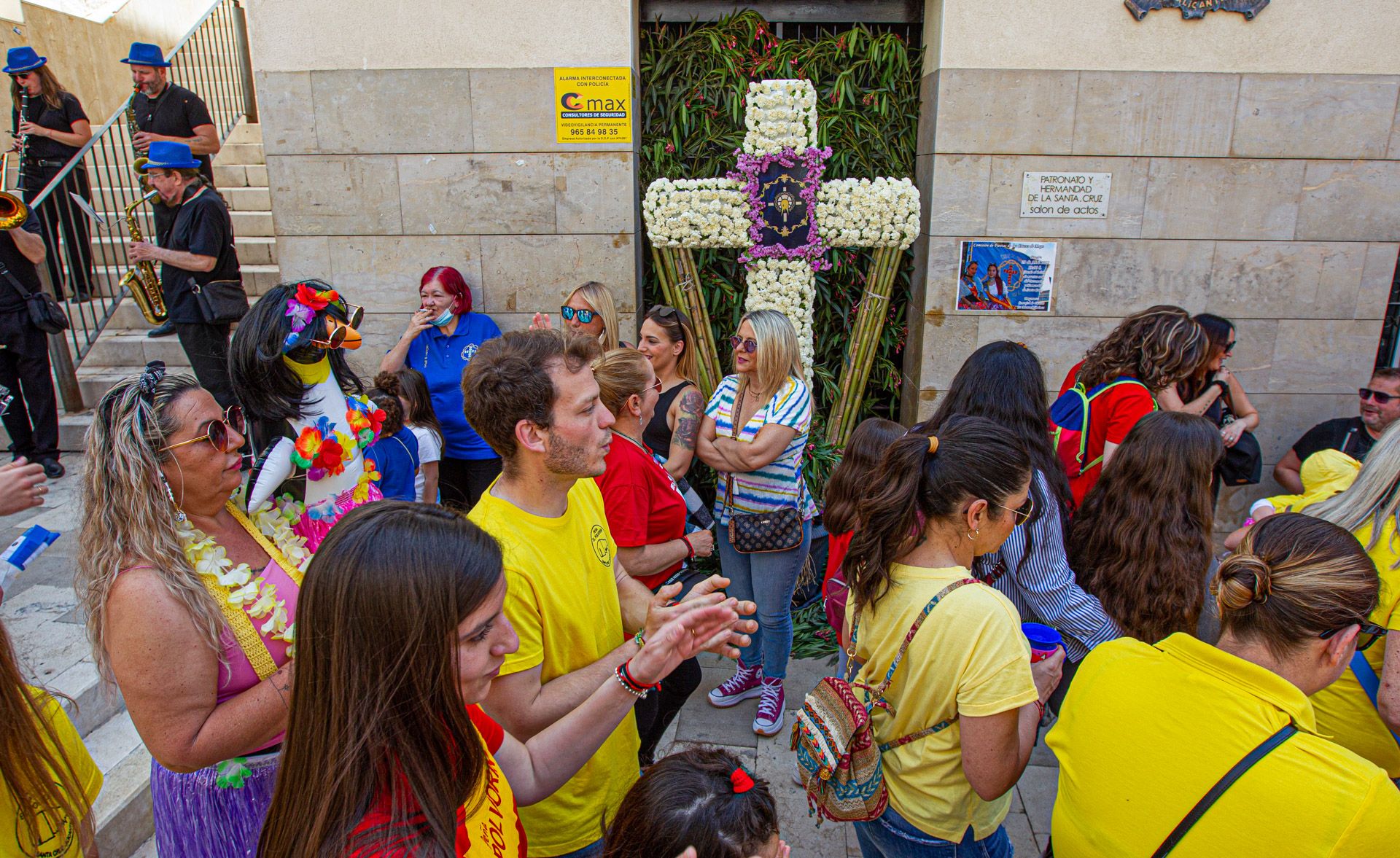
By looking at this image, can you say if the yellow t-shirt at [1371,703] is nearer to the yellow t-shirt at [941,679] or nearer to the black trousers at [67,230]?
the yellow t-shirt at [941,679]

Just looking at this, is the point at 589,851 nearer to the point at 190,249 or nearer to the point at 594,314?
the point at 594,314

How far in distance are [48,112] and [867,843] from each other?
817cm

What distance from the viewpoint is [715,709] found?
3.88 metres

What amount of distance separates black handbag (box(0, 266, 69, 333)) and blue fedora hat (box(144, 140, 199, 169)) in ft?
3.67

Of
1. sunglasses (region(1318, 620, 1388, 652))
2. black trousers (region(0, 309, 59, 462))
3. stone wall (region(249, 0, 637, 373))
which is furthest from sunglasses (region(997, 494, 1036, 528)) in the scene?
black trousers (region(0, 309, 59, 462))

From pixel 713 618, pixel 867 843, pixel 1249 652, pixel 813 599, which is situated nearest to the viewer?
pixel 1249 652

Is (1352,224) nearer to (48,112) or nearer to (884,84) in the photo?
(884,84)

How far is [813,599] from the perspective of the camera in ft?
15.7

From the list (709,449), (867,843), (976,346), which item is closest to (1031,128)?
(976,346)

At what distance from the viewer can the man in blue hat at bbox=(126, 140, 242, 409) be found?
193 inches

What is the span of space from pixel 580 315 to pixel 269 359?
7.63 feet

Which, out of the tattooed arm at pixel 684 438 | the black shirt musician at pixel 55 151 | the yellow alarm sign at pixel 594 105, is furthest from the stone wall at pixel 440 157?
the black shirt musician at pixel 55 151

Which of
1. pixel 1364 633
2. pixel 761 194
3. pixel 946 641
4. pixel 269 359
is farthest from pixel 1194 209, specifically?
pixel 269 359

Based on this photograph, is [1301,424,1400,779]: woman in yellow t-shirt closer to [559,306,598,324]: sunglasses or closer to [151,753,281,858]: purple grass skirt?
[151,753,281,858]: purple grass skirt
